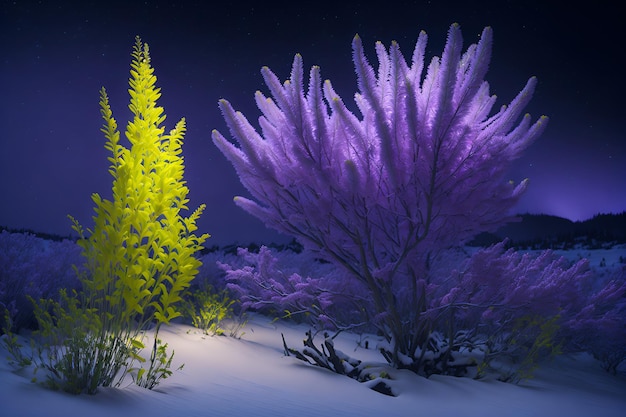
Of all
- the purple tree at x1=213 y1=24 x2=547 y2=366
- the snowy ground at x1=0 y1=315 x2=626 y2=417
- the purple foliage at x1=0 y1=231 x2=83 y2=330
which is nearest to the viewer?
the snowy ground at x1=0 y1=315 x2=626 y2=417

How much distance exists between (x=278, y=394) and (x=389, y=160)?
7.38 feet

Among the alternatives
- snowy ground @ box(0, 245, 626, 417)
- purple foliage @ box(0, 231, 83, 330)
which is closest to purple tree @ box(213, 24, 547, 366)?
snowy ground @ box(0, 245, 626, 417)

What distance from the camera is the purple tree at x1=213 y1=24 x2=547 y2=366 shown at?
12.6 ft

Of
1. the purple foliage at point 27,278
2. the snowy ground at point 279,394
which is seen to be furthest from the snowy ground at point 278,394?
the purple foliage at point 27,278

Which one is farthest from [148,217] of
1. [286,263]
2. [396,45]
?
[286,263]

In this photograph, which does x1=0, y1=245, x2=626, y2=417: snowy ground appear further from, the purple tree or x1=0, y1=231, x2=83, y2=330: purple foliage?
x1=0, y1=231, x2=83, y2=330: purple foliage

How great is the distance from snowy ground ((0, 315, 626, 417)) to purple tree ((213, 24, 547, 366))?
0.91 m

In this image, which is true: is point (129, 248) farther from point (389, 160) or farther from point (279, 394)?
point (389, 160)

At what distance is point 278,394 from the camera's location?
367cm

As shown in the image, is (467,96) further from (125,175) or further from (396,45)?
(125,175)

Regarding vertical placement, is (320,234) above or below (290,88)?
below

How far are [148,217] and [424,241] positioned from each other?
275 cm

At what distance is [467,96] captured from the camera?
3744 mm

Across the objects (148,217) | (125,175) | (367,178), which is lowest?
(148,217)
